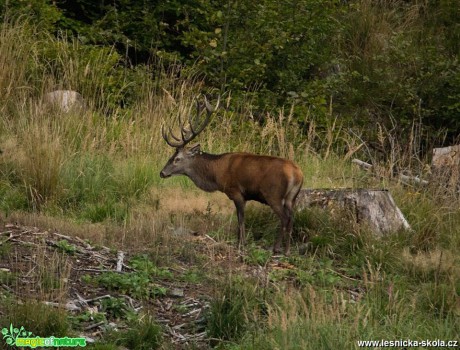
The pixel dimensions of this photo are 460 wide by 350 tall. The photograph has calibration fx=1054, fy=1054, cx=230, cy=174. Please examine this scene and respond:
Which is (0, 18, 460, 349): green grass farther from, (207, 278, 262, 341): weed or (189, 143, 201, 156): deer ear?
(189, 143, 201, 156): deer ear

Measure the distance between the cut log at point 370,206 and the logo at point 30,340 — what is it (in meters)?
4.65

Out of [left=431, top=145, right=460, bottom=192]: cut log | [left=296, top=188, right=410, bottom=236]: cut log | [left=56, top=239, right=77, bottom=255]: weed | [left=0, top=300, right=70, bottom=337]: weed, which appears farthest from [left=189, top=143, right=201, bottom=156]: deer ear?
[left=0, top=300, right=70, bottom=337]: weed

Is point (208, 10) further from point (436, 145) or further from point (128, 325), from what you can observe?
→ point (128, 325)

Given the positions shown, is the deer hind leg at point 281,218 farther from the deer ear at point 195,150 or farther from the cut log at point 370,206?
the deer ear at point 195,150

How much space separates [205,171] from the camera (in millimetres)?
12328

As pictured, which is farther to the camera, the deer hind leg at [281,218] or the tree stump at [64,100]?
the tree stump at [64,100]

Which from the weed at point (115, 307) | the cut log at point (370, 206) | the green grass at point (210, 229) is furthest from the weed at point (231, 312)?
the cut log at point (370, 206)

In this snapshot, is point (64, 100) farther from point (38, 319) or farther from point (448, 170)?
point (38, 319)

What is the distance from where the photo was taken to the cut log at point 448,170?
1288 centimetres

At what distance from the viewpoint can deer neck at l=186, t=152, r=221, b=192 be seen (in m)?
12.2

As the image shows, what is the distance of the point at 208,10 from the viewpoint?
1767cm

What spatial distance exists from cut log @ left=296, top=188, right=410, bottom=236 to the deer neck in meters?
1.06

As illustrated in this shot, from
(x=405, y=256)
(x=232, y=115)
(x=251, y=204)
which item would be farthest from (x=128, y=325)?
(x=232, y=115)

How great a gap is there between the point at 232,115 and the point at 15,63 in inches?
133
